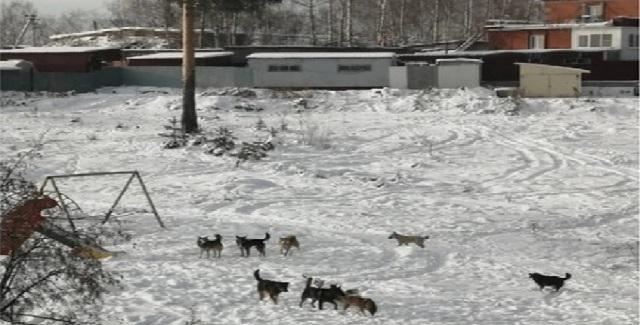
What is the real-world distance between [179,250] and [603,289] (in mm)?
6604

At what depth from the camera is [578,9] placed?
54.1m

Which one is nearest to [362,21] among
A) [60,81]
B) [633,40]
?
[633,40]

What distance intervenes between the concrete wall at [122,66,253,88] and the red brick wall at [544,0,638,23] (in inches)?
1018

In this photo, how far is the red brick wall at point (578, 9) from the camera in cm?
5288

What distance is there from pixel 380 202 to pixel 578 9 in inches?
1653

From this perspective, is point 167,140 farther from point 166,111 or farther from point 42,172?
point 166,111

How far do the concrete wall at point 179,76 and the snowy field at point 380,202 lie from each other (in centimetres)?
641

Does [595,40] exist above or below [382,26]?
below

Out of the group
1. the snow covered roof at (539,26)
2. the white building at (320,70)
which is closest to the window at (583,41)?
the snow covered roof at (539,26)

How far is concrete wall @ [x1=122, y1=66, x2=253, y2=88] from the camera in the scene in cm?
3938

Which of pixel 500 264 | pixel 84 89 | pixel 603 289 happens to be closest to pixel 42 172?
Result: pixel 500 264

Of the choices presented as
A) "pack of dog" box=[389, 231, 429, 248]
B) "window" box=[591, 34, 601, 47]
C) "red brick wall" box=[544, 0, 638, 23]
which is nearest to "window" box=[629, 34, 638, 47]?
"window" box=[591, 34, 601, 47]

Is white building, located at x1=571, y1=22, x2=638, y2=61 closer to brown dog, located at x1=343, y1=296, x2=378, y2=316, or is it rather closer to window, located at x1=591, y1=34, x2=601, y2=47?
window, located at x1=591, y1=34, x2=601, y2=47

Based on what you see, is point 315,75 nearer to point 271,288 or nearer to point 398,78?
point 398,78
